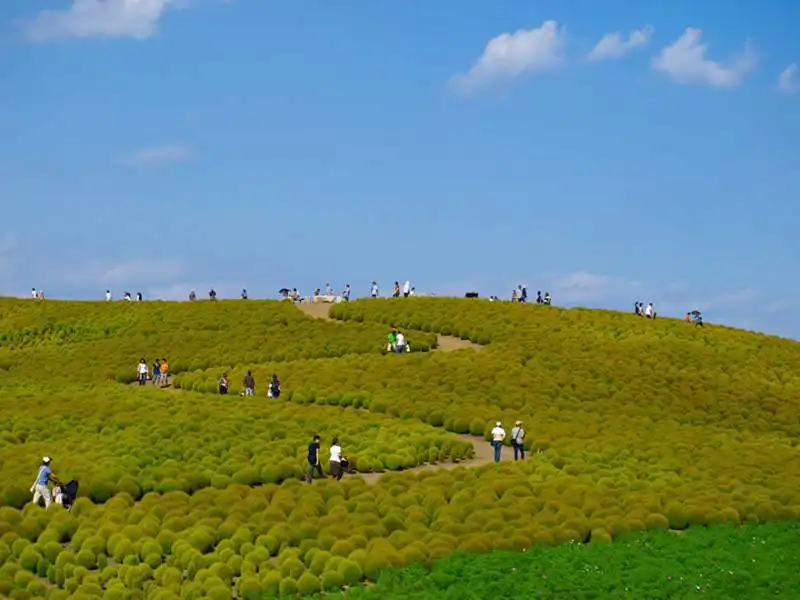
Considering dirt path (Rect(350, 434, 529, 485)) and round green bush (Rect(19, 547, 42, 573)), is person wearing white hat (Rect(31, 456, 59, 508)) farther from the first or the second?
dirt path (Rect(350, 434, 529, 485))

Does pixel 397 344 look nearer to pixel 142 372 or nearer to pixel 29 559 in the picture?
pixel 142 372

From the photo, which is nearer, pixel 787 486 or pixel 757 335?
pixel 787 486

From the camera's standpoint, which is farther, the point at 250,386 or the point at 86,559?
the point at 250,386

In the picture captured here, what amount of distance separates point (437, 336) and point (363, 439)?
26859 mm

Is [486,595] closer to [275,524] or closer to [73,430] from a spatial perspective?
[275,524]

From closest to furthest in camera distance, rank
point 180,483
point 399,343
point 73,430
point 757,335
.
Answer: point 180,483
point 73,430
point 399,343
point 757,335

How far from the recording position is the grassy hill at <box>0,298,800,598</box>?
3044cm

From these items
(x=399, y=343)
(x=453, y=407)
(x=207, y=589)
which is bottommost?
(x=207, y=589)

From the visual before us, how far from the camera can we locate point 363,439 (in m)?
43.5

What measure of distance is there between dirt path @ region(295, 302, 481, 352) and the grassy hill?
0.76 m

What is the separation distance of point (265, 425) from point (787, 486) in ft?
62.1

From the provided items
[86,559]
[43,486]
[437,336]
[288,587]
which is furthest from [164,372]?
[288,587]

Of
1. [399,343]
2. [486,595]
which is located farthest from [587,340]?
[486,595]

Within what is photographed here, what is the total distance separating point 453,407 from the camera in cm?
5038
